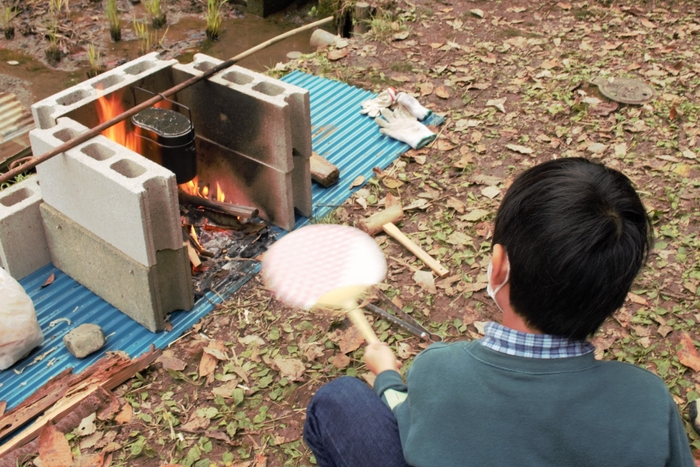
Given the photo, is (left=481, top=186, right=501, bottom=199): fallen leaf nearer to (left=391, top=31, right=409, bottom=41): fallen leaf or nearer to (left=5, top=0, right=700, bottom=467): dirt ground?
(left=5, top=0, right=700, bottom=467): dirt ground

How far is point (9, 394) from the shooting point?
3955 mm

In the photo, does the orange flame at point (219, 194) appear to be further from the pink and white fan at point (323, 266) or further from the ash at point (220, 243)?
the pink and white fan at point (323, 266)

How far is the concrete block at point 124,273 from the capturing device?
163 inches

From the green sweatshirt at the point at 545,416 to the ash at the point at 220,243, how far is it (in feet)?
9.40

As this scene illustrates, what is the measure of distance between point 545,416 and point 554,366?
0.15 m

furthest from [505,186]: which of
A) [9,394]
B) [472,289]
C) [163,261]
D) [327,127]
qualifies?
[9,394]

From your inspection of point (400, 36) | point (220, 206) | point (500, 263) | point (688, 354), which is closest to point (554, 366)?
point (500, 263)

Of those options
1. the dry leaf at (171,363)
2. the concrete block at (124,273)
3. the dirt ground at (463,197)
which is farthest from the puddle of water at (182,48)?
the dry leaf at (171,363)

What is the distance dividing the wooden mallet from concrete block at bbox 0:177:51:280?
2255 mm

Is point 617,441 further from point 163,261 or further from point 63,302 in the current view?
point 63,302

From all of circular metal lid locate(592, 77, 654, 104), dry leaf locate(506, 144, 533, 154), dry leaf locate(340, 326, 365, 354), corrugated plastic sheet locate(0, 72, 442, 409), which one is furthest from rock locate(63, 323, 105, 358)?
circular metal lid locate(592, 77, 654, 104)

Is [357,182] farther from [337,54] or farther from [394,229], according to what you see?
[337,54]

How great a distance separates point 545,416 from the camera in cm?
184

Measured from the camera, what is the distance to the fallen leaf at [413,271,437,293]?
4.51m
